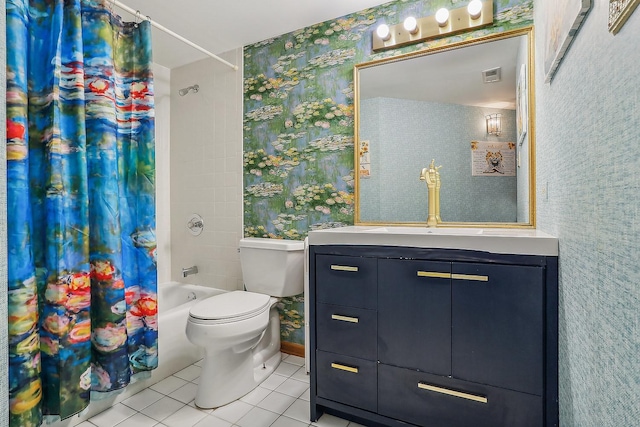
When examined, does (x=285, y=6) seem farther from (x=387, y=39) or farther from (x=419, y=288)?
(x=419, y=288)

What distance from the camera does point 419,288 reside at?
1.43m

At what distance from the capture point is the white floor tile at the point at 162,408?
1729 mm

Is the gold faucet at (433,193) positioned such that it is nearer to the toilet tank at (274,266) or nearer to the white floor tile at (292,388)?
the toilet tank at (274,266)

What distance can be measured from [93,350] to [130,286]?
33 centimetres

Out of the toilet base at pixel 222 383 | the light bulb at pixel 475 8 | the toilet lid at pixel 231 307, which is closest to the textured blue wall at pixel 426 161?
the light bulb at pixel 475 8

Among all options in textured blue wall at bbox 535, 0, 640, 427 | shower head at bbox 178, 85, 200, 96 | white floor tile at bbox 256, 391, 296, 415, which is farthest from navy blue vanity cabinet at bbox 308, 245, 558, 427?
shower head at bbox 178, 85, 200, 96

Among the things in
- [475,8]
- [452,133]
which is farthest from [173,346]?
[475,8]

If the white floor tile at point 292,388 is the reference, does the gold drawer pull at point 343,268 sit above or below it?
above

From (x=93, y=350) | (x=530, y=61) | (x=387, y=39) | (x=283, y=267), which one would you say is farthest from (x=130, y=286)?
(x=530, y=61)

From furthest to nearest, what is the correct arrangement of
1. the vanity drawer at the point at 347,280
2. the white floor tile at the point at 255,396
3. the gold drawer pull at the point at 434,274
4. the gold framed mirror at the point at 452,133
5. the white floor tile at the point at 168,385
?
the white floor tile at the point at 168,385, the white floor tile at the point at 255,396, the gold framed mirror at the point at 452,133, the vanity drawer at the point at 347,280, the gold drawer pull at the point at 434,274

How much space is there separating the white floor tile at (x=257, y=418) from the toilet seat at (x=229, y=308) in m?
0.49

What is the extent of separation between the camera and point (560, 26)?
37.3 inches

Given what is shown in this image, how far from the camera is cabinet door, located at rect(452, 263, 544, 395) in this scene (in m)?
1.23

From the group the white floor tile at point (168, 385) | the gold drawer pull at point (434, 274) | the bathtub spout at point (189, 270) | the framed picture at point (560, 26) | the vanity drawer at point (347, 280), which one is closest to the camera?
the framed picture at point (560, 26)
